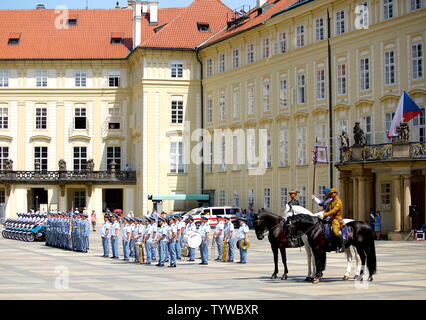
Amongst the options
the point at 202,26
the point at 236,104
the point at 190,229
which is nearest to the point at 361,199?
the point at 190,229

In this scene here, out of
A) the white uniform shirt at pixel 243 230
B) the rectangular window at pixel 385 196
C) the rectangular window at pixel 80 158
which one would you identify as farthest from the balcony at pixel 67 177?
the white uniform shirt at pixel 243 230

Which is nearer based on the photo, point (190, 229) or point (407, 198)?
point (190, 229)

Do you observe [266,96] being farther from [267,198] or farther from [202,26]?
[202,26]

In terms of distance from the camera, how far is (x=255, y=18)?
66.4m

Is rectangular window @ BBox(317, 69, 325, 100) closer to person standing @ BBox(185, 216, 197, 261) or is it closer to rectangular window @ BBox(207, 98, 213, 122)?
rectangular window @ BBox(207, 98, 213, 122)

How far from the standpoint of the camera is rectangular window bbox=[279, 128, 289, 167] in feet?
195

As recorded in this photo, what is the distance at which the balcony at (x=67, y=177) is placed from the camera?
7556 cm

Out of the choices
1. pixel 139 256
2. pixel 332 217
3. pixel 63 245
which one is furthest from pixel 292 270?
pixel 63 245

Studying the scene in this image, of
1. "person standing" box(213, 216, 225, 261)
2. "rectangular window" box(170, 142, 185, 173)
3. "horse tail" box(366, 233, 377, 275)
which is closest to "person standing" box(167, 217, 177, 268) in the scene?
"person standing" box(213, 216, 225, 261)

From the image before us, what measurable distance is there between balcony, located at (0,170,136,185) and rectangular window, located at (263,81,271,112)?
17722 mm

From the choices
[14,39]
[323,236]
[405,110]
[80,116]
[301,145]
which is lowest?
[323,236]

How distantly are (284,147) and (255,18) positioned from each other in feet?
39.0
